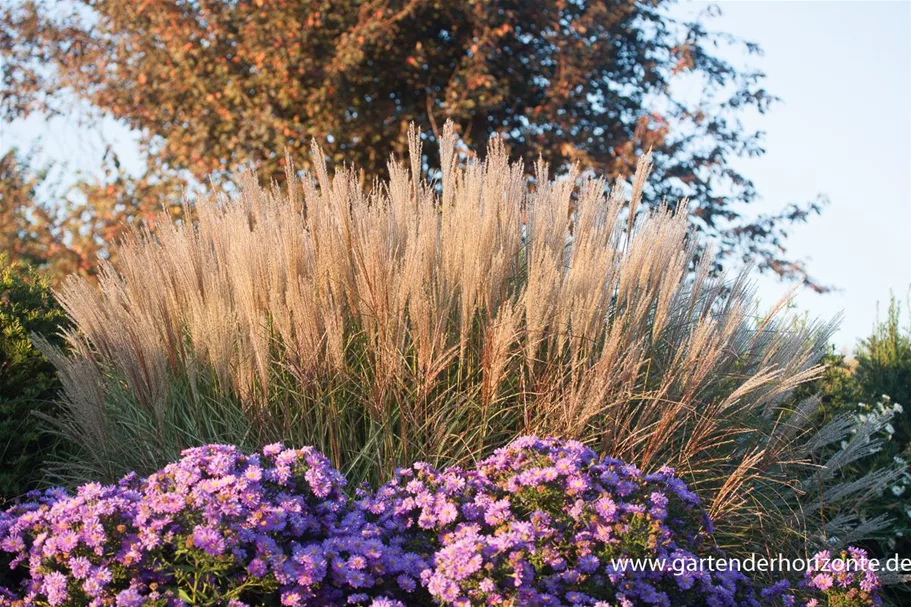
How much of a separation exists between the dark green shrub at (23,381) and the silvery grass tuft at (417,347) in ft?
1.46

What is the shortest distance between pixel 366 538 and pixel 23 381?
7.89 feet

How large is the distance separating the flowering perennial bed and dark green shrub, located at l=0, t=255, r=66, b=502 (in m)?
1.35

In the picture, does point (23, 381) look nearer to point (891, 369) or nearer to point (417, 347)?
point (417, 347)

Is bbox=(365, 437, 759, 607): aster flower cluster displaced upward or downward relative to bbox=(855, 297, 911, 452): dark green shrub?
upward

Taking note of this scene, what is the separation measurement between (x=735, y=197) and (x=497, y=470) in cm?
778

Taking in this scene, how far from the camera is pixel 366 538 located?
8.52 feet

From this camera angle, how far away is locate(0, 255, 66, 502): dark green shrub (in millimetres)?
4098

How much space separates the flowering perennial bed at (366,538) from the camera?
2.38 metres

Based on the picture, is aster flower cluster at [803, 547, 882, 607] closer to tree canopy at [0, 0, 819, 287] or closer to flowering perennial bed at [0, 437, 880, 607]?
A: flowering perennial bed at [0, 437, 880, 607]

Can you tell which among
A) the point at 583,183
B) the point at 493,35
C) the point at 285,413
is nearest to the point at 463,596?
the point at 285,413

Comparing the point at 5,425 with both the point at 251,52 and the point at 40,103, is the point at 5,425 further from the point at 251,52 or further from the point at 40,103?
the point at 40,103

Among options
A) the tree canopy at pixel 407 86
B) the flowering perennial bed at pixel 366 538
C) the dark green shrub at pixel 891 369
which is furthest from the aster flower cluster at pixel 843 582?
the tree canopy at pixel 407 86

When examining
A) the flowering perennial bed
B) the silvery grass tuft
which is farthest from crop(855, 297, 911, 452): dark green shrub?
the flowering perennial bed

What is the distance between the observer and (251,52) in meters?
9.23
